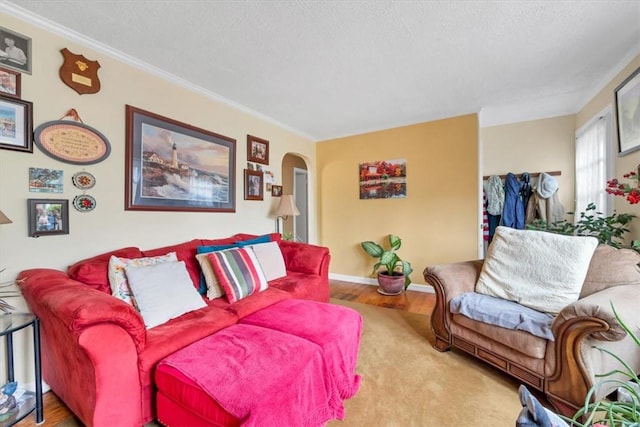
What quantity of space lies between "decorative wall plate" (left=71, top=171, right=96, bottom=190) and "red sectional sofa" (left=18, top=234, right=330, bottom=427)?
1.73ft

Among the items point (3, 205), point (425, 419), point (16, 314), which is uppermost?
point (3, 205)

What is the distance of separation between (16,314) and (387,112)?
3634 millimetres

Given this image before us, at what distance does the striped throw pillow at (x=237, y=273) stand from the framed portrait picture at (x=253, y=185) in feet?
3.43

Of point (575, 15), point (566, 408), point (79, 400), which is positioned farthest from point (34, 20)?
point (566, 408)

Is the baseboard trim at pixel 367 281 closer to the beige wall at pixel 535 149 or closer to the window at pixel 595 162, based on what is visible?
the beige wall at pixel 535 149

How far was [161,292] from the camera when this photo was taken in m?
1.70

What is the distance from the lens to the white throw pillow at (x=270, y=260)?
2541mm

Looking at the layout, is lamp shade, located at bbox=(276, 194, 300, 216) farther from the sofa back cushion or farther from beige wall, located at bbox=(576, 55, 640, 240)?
beige wall, located at bbox=(576, 55, 640, 240)

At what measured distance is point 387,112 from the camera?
3314 millimetres

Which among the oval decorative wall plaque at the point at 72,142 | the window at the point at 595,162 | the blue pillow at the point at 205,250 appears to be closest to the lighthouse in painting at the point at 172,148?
the oval decorative wall plaque at the point at 72,142

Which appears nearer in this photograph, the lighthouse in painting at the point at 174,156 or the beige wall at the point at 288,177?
the lighthouse in painting at the point at 174,156

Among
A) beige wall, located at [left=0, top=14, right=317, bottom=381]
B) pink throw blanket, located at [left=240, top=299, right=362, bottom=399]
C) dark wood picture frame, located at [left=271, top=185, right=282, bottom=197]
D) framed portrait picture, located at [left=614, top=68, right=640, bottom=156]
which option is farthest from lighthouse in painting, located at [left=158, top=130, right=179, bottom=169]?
framed portrait picture, located at [left=614, top=68, right=640, bottom=156]

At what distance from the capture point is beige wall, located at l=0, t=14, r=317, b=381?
1.61m

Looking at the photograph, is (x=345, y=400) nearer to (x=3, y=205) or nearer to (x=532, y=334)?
(x=532, y=334)
